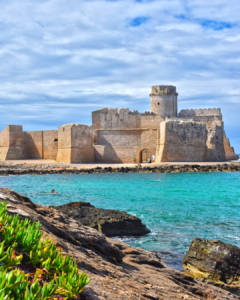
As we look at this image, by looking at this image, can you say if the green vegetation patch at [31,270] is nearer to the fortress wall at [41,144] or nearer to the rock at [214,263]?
the rock at [214,263]

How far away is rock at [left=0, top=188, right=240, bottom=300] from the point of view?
2696mm

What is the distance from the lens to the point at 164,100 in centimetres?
3931

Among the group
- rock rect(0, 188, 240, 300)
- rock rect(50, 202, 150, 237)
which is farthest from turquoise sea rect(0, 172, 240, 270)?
rock rect(0, 188, 240, 300)

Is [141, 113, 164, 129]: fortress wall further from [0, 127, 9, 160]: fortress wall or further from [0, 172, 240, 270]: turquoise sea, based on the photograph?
[0, 127, 9, 160]: fortress wall

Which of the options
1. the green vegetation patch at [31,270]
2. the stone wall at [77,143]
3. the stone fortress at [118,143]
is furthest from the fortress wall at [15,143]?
the green vegetation patch at [31,270]

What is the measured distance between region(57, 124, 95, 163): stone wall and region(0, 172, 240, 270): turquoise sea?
668 cm

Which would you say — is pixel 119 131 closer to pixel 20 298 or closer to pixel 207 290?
pixel 207 290

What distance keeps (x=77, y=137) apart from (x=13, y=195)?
24.0 meters

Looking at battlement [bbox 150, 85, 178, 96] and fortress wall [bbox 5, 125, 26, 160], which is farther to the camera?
battlement [bbox 150, 85, 178, 96]

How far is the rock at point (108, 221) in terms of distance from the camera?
7559mm

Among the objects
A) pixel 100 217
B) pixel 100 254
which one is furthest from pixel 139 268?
pixel 100 217

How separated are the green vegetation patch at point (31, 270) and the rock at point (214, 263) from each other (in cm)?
367

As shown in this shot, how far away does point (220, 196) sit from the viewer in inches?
607

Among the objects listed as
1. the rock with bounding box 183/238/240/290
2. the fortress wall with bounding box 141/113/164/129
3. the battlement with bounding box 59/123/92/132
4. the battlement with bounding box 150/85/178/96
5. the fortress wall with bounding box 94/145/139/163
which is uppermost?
the battlement with bounding box 150/85/178/96
